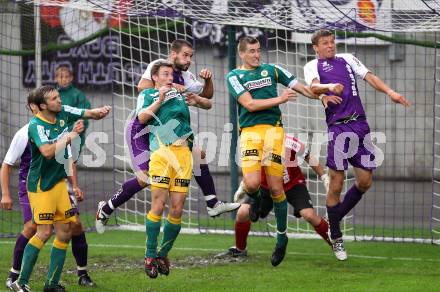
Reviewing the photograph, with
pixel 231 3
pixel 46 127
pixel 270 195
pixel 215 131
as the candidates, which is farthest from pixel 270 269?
pixel 215 131

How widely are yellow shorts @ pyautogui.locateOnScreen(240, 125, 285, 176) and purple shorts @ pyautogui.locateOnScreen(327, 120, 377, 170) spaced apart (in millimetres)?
715

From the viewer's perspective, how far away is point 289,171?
1239 cm

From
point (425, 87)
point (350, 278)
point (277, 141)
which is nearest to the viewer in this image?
point (350, 278)

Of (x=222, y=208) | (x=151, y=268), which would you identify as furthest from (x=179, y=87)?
(x=151, y=268)

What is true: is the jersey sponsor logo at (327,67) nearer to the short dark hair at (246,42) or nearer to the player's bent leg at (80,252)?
the short dark hair at (246,42)

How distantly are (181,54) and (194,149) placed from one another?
1.20 m

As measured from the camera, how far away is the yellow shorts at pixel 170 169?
410 inches

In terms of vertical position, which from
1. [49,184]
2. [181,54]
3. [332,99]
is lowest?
[49,184]

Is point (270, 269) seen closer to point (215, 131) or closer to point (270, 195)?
point (270, 195)

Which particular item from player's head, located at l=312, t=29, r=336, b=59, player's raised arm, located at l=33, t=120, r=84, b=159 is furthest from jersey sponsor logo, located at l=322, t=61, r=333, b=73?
player's raised arm, located at l=33, t=120, r=84, b=159

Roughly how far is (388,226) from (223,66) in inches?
310

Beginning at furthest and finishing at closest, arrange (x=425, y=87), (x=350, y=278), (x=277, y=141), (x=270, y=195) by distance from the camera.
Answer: (x=425, y=87), (x=270, y=195), (x=277, y=141), (x=350, y=278)

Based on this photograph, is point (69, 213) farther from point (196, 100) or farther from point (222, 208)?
point (222, 208)

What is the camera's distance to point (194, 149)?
1198 centimetres
